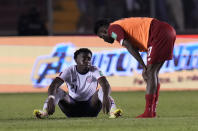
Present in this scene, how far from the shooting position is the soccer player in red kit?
11.2 metres

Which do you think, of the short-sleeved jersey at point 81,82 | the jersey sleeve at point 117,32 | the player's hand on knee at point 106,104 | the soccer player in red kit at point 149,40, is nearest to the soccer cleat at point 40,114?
the short-sleeved jersey at point 81,82

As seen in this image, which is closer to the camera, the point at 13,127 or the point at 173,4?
the point at 13,127

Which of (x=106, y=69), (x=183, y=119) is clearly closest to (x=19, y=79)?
(x=106, y=69)

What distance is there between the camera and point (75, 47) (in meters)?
19.1

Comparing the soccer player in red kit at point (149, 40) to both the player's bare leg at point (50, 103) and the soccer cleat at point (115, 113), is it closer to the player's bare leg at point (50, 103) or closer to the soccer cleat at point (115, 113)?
the soccer cleat at point (115, 113)

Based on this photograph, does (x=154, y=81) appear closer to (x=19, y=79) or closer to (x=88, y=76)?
(x=88, y=76)

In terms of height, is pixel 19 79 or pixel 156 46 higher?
pixel 156 46

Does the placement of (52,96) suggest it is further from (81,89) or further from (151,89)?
(151,89)

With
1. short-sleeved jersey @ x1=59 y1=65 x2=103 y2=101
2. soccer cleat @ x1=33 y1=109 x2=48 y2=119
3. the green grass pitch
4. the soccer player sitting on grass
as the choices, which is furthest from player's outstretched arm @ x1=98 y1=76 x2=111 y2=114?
soccer cleat @ x1=33 y1=109 x2=48 y2=119

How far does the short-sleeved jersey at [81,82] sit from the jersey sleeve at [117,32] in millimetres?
886

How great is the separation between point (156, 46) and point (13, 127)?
2519mm

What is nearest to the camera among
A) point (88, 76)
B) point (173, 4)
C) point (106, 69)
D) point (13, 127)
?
point (13, 127)

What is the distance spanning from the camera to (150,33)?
1131cm

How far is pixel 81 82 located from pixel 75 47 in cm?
731
